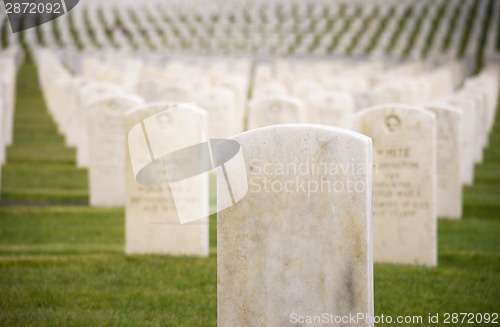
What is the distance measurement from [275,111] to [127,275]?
4.90 m

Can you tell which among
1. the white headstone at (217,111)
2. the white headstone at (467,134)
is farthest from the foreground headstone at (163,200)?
the white headstone at (217,111)

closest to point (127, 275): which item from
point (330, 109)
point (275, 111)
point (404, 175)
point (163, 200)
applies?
point (163, 200)

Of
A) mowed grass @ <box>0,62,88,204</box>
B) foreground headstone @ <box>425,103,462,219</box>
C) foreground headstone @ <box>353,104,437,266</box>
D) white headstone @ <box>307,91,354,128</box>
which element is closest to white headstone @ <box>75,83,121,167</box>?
mowed grass @ <box>0,62,88,204</box>

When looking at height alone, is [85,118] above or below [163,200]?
below

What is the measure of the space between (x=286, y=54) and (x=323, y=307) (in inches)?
1217

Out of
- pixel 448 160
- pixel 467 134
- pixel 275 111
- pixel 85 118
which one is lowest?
pixel 467 134

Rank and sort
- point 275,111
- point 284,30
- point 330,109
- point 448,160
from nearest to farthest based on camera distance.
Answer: point 448,160
point 275,111
point 330,109
point 284,30

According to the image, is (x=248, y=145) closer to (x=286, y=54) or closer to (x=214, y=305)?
(x=214, y=305)

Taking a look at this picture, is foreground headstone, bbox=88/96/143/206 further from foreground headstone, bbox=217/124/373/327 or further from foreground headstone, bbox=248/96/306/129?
foreground headstone, bbox=217/124/373/327

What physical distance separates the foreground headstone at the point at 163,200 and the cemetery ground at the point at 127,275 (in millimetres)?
186

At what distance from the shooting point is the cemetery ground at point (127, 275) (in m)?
6.00

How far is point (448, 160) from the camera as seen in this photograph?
9555 millimetres

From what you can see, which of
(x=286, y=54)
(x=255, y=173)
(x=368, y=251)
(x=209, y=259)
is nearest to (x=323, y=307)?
(x=368, y=251)

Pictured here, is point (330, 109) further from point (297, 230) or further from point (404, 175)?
point (297, 230)
